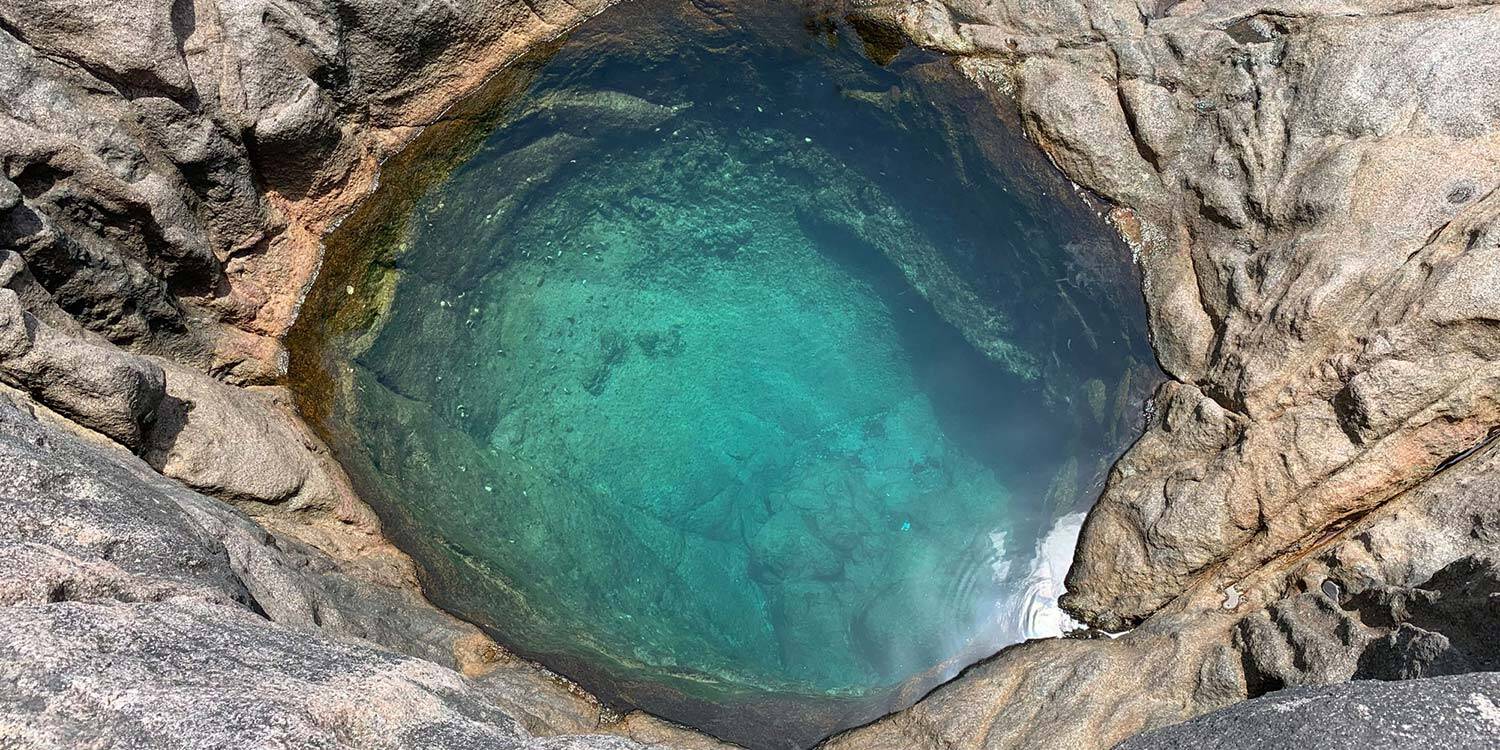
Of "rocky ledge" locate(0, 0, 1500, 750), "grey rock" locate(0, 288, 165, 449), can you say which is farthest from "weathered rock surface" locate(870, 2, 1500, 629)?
"grey rock" locate(0, 288, 165, 449)

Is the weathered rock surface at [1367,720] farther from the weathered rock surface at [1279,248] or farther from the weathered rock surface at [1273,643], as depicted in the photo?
the weathered rock surface at [1279,248]

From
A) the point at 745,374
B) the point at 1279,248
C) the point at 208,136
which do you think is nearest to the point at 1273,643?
the point at 1279,248

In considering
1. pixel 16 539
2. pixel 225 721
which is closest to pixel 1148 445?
pixel 225 721

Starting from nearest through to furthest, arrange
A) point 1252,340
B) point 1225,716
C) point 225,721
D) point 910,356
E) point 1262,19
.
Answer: point 225,721
point 1225,716
point 1252,340
point 1262,19
point 910,356

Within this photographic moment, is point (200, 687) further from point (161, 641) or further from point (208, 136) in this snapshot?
point (208, 136)

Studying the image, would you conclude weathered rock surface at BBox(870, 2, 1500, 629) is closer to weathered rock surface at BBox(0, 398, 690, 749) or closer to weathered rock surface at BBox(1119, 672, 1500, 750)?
weathered rock surface at BBox(1119, 672, 1500, 750)

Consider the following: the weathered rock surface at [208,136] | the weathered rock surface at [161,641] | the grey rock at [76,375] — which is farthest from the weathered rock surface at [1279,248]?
the grey rock at [76,375]

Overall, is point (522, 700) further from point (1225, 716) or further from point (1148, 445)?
point (1148, 445)
